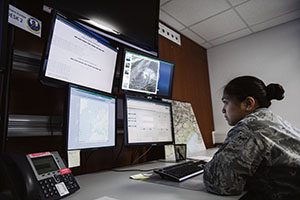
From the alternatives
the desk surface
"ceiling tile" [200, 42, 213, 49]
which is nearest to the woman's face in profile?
the desk surface

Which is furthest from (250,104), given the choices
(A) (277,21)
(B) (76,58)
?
(A) (277,21)

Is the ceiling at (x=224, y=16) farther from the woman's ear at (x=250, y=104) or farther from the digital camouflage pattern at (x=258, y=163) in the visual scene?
the digital camouflage pattern at (x=258, y=163)

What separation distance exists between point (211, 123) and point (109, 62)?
82.8 inches

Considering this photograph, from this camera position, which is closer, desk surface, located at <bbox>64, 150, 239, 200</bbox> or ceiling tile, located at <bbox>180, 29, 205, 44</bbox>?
desk surface, located at <bbox>64, 150, 239, 200</bbox>

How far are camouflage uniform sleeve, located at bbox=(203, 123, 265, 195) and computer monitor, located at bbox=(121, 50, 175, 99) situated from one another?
757mm

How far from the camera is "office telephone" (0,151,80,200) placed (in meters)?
0.51

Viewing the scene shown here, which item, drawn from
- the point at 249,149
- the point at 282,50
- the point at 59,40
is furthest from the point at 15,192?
the point at 282,50

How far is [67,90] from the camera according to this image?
864 mm

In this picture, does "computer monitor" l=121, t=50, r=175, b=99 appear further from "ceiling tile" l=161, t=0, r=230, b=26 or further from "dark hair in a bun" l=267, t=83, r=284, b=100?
"ceiling tile" l=161, t=0, r=230, b=26

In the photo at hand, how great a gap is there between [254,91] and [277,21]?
2.11 meters

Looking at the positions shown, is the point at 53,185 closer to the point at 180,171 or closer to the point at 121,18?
the point at 180,171

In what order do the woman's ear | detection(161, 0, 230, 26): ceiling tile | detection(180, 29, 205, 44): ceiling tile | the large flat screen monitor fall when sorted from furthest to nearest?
1. detection(180, 29, 205, 44): ceiling tile
2. detection(161, 0, 230, 26): ceiling tile
3. the large flat screen monitor
4. the woman's ear

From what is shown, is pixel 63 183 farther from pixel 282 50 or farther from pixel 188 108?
pixel 282 50

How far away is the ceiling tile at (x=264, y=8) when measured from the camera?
6.98 ft
